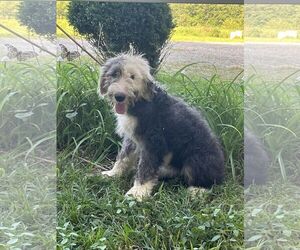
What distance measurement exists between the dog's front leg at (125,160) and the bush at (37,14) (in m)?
0.50

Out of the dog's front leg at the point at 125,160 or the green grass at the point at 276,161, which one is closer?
the green grass at the point at 276,161

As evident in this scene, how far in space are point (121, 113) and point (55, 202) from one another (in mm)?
375

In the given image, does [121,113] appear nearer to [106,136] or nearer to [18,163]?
[106,136]

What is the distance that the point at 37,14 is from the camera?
5.60 feet

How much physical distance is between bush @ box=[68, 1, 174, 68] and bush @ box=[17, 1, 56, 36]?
0.69ft

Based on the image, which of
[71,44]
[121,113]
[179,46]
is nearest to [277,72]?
[179,46]

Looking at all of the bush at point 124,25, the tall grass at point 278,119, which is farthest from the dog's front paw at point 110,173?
the tall grass at point 278,119

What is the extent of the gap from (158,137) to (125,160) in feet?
0.48

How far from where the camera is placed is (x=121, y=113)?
6.34 feet

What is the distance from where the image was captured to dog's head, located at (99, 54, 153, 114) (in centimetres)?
189

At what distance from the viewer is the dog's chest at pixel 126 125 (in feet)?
6.36

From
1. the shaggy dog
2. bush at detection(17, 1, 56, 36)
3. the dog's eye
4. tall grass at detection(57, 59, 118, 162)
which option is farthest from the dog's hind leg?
bush at detection(17, 1, 56, 36)

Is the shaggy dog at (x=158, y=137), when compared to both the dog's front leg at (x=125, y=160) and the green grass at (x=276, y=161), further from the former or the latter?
the green grass at (x=276, y=161)

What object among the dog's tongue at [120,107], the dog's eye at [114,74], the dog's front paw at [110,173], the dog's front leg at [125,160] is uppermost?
the dog's eye at [114,74]
